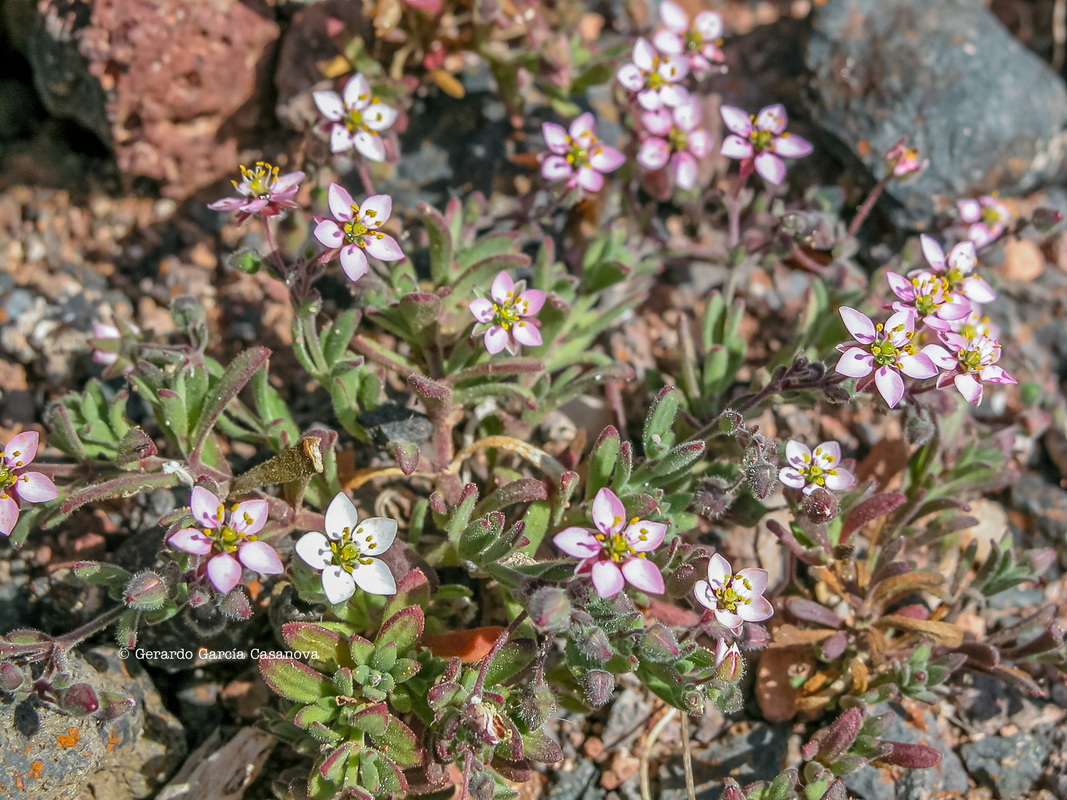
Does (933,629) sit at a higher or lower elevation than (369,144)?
lower

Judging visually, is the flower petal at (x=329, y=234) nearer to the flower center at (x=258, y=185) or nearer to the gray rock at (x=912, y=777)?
the flower center at (x=258, y=185)

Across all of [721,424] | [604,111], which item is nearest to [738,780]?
[721,424]

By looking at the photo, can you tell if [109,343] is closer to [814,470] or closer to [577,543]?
[577,543]

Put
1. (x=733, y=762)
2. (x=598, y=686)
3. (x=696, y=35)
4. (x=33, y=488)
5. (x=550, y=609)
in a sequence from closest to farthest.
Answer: (x=550, y=609), (x=598, y=686), (x=33, y=488), (x=733, y=762), (x=696, y=35)

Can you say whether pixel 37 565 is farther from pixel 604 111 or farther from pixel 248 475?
pixel 604 111

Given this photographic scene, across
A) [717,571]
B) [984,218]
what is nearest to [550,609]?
[717,571]

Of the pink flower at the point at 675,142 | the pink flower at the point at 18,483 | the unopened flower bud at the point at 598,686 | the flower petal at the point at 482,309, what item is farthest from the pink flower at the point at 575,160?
the pink flower at the point at 18,483
